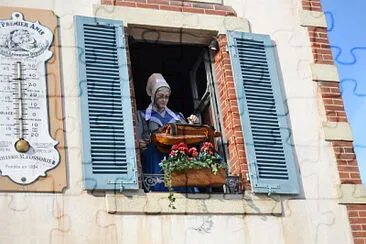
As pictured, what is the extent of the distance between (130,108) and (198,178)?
0.92 metres

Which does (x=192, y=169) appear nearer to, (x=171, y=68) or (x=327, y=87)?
(x=327, y=87)

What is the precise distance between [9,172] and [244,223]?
81.9 inches

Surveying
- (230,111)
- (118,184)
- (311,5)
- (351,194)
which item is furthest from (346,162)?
(118,184)

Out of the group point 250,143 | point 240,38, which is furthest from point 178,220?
point 240,38

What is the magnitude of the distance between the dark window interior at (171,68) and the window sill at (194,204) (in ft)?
5.85

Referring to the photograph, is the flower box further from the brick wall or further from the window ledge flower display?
the brick wall

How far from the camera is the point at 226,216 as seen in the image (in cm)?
707

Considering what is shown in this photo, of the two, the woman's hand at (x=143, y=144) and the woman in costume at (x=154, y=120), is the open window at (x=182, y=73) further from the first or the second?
the woman's hand at (x=143, y=144)

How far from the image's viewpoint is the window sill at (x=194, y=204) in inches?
269

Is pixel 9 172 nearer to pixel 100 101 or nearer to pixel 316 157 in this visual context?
pixel 100 101

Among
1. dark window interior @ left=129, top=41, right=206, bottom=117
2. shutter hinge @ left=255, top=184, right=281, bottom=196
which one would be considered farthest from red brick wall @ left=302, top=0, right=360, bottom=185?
dark window interior @ left=129, top=41, right=206, bottom=117

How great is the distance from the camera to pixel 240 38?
809 cm

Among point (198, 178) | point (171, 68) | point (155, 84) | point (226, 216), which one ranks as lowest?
point (226, 216)

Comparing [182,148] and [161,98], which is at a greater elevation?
[161,98]
